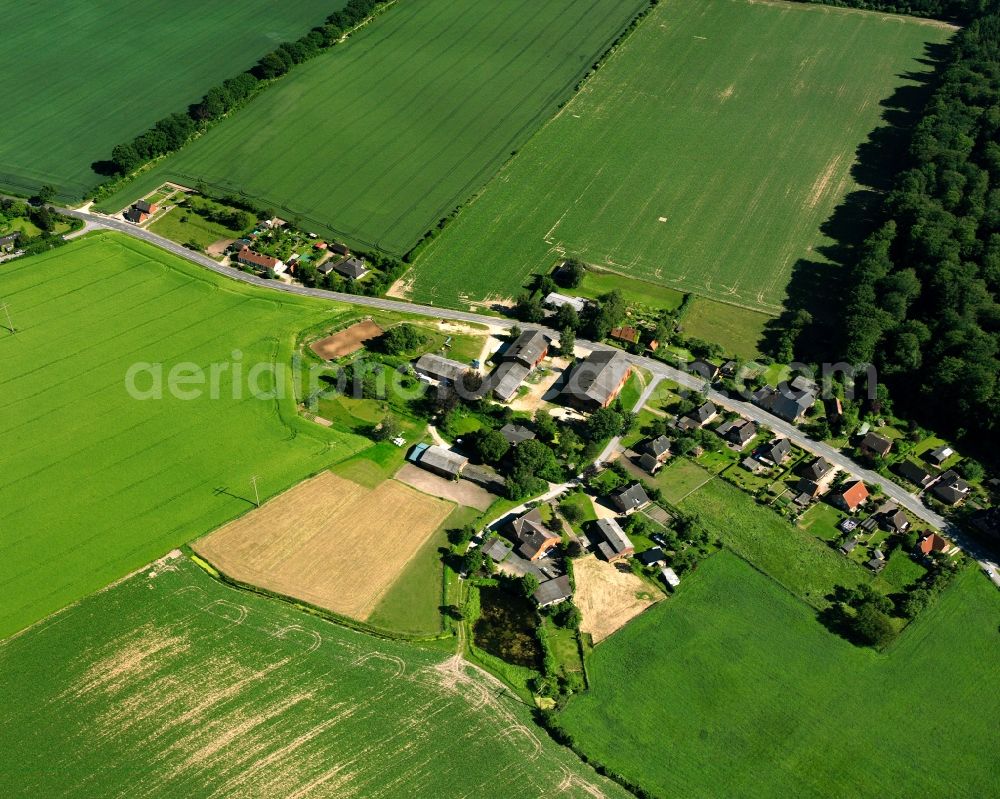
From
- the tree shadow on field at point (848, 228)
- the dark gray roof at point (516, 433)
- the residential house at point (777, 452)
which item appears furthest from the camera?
the tree shadow on field at point (848, 228)

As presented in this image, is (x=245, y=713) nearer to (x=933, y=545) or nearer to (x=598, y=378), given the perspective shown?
(x=598, y=378)

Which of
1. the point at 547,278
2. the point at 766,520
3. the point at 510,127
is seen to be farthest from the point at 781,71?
the point at 766,520

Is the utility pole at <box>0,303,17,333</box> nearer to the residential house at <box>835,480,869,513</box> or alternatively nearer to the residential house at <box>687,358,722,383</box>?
the residential house at <box>687,358,722,383</box>

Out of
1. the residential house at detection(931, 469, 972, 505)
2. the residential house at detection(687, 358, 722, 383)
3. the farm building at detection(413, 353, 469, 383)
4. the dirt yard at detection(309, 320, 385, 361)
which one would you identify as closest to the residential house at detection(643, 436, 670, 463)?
the residential house at detection(687, 358, 722, 383)

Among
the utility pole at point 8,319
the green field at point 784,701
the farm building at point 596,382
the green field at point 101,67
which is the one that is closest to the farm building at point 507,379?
the farm building at point 596,382

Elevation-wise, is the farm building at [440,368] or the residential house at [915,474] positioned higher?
the farm building at [440,368]

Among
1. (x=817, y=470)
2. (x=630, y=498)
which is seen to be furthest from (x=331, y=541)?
(x=817, y=470)

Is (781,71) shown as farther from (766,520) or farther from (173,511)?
(173,511)

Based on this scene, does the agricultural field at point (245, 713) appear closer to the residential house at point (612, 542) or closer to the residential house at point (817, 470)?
the residential house at point (612, 542)
